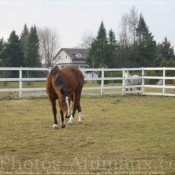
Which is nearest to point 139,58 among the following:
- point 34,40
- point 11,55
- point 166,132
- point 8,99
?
point 34,40

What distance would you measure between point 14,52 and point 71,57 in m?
28.9

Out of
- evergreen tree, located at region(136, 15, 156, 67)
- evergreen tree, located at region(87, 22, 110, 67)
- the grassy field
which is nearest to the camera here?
the grassy field

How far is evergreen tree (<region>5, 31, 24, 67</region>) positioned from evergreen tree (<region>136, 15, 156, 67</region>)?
17.0 meters

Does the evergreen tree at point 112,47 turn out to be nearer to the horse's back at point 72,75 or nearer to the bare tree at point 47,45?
the bare tree at point 47,45

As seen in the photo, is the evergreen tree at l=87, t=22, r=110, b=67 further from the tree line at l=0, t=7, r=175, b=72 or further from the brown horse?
the brown horse

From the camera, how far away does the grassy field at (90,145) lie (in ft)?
13.1

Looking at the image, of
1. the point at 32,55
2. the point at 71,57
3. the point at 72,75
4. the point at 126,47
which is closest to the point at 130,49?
the point at 126,47

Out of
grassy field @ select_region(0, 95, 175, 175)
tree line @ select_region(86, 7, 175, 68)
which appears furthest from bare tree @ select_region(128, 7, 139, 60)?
grassy field @ select_region(0, 95, 175, 175)

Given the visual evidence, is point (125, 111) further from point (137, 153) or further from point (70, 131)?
point (137, 153)

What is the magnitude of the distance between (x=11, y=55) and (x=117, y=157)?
31149 mm

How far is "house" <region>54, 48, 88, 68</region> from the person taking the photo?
2458 inches

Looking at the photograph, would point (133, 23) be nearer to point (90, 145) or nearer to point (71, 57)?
point (71, 57)

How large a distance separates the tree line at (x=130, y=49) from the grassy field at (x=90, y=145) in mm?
34700

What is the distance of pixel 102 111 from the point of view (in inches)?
382
